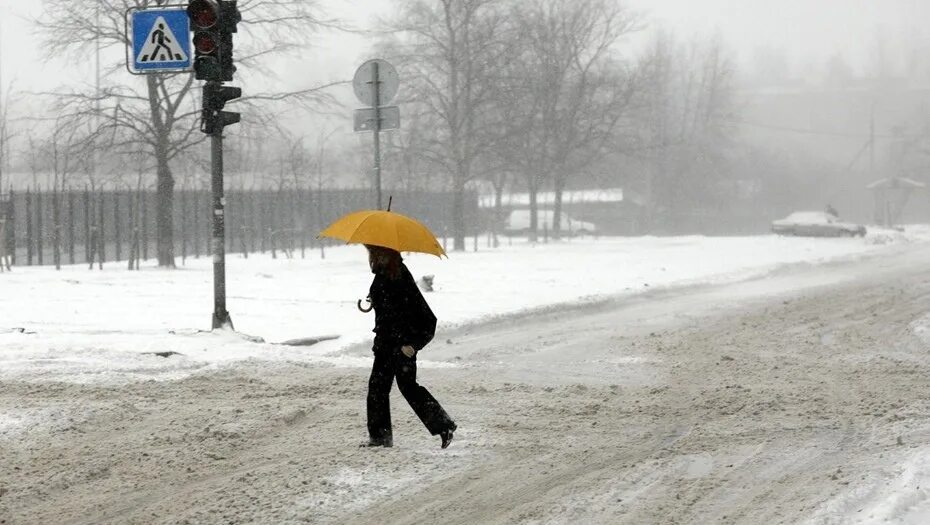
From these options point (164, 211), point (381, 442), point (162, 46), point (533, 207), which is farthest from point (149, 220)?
point (381, 442)

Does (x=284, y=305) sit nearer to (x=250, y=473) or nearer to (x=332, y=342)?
(x=332, y=342)

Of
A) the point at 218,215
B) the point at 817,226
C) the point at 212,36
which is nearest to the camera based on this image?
the point at 212,36

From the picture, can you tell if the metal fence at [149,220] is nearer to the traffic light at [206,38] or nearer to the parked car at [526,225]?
the parked car at [526,225]

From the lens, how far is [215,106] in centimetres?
1252

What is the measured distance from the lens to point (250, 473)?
6.67 meters

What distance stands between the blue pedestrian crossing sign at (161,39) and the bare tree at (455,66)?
25164 millimetres

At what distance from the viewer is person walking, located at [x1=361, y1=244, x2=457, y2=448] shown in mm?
7051

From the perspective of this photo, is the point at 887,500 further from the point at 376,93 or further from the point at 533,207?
the point at 533,207

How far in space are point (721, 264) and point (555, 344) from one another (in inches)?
706

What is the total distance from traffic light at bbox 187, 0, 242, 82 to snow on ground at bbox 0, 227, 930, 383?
9.64ft

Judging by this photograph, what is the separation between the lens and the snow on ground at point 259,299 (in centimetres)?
1163

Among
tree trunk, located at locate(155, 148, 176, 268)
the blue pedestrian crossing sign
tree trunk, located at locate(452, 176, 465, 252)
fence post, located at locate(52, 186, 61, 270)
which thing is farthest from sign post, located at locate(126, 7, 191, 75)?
tree trunk, located at locate(452, 176, 465, 252)

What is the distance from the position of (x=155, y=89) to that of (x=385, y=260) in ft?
68.4

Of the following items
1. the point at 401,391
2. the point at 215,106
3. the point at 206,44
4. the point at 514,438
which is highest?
the point at 206,44
